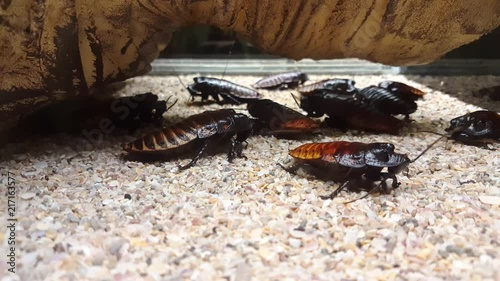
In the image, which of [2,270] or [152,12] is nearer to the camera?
[2,270]

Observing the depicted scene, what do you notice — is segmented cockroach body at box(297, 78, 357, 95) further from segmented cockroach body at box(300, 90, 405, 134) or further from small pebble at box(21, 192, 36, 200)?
small pebble at box(21, 192, 36, 200)

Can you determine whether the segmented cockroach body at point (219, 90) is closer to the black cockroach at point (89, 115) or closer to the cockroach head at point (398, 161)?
the black cockroach at point (89, 115)

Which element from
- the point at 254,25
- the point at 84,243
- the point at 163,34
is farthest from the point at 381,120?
the point at 84,243

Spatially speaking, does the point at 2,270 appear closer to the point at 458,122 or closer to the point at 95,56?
the point at 95,56

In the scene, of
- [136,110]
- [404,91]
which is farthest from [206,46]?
[404,91]

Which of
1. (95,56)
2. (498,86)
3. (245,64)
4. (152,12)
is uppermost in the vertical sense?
(152,12)

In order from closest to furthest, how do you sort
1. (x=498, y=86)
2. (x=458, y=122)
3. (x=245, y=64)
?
(x=458, y=122) → (x=498, y=86) → (x=245, y=64)
